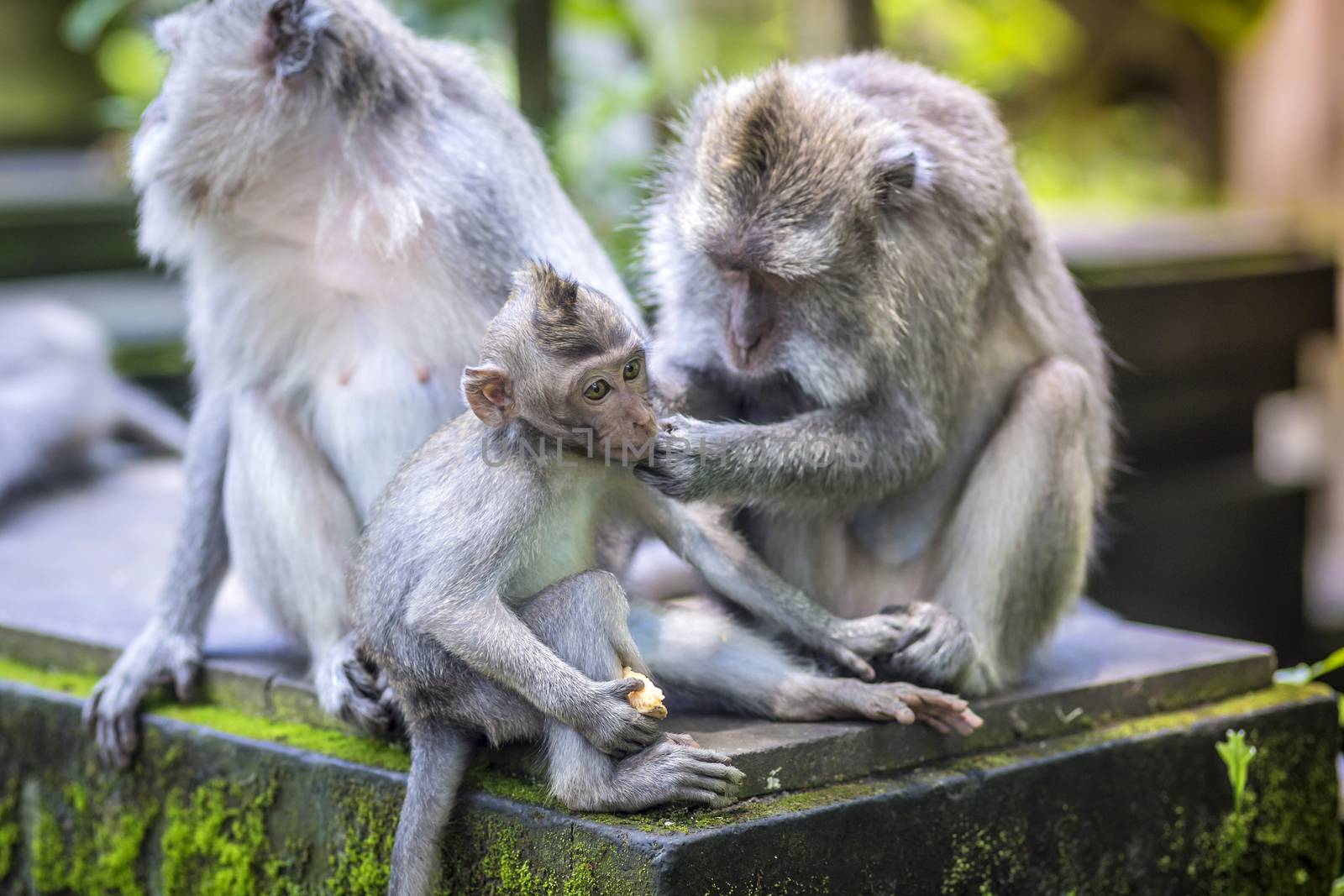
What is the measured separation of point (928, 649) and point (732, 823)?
85 centimetres

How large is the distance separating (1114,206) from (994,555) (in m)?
8.52

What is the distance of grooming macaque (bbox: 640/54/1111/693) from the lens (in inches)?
152

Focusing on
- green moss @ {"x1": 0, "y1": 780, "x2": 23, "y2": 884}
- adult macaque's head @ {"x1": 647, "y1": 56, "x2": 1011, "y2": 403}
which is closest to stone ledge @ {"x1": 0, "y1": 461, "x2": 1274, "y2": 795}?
green moss @ {"x1": 0, "y1": 780, "x2": 23, "y2": 884}

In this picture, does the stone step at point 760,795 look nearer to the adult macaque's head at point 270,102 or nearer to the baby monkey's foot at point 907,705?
the baby monkey's foot at point 907,705

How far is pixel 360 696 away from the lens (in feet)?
13.3

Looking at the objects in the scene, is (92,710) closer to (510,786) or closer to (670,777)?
(510,786)

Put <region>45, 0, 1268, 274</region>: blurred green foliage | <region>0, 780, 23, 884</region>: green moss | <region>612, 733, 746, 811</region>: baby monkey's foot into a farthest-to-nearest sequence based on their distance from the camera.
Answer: <region>45, 0, 1268, 274</region>: blurred green foliage < <region>0, 780, 23, 884</region>: green moss < <region>612, 733, 746, 811</region>: baby monkey's foot

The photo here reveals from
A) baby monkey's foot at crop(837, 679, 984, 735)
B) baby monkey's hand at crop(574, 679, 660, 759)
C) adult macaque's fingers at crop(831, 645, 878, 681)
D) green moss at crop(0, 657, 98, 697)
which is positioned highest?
baby monkey's hand at crop(574, 679, 660, 759)

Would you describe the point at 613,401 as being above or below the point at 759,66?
below

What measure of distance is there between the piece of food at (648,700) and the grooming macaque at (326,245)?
1000 millimetres

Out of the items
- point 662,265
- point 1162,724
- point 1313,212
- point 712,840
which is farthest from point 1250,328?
point 712,840

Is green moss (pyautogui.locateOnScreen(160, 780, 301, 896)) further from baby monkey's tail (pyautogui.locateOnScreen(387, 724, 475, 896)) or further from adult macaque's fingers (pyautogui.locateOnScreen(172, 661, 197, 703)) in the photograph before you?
baby monkey's tail (pyautogui.locateOnScreen(387, 724, 475, 896))

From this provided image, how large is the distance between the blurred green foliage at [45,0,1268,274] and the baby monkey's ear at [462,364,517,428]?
1351mm

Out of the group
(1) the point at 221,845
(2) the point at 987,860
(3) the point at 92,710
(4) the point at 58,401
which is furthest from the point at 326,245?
(4) the point at 58,401
